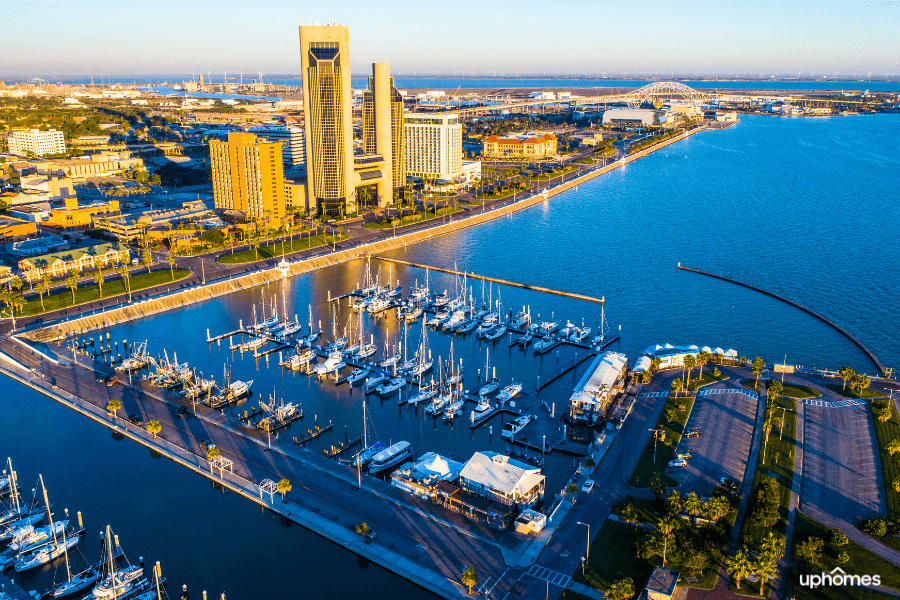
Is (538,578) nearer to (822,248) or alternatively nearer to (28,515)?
(28,515)

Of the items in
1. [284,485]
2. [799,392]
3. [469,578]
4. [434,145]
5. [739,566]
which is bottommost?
[469,578]

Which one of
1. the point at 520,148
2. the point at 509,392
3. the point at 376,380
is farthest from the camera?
the point at 520,148

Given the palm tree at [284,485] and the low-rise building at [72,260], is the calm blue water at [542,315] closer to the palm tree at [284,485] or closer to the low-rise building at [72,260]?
the palm tree at [284,485]

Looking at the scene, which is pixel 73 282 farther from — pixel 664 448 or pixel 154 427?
pixel 664 448

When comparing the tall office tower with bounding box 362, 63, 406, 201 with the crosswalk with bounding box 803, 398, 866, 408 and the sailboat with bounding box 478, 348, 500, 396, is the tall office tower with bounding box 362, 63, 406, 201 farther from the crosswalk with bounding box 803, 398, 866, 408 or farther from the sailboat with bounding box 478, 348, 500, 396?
the crosswalk with bounding box 803, 398, 866, 408

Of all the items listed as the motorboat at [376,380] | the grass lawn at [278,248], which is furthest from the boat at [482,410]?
the grass lawn at [278,248]

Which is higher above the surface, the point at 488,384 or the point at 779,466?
the point at 779,466

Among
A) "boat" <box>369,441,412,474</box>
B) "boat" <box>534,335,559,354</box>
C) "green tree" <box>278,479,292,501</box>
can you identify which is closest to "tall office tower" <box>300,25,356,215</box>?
"boat" <box>534,335,559,354</box>

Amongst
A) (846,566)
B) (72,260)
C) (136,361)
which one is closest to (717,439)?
(846,566)
